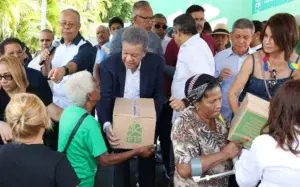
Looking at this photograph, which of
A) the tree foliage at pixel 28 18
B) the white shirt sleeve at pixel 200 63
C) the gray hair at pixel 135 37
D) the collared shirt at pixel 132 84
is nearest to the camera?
the gray hair at pixel 135 37

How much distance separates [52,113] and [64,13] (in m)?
1.16

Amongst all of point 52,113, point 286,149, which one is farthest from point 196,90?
point 52,113

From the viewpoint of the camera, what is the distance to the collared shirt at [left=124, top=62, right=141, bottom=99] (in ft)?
12.2

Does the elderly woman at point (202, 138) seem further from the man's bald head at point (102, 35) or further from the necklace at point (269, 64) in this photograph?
the man's bald head at point (102, 35)

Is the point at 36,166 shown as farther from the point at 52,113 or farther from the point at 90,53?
the point at 90,53

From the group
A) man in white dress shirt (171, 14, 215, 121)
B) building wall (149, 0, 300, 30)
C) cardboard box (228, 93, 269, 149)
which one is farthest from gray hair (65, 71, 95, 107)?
building wall (149, 0, 300, 30)

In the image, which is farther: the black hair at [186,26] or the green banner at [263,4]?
the green banner at [263,4]

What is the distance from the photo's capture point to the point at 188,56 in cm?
398

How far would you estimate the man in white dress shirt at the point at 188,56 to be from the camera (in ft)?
13.0

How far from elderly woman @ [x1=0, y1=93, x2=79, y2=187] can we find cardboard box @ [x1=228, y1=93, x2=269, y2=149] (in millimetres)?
979

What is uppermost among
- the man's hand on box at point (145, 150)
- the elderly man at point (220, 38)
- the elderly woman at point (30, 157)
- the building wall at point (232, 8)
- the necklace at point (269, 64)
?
the building wall at point (232, 8)

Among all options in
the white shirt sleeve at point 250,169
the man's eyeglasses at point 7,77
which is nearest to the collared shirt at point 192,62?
the man's eyeglasses at point 7,77

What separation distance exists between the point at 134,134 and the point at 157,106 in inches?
27.1

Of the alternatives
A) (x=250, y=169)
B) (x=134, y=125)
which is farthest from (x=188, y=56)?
(x=250, y=169)
